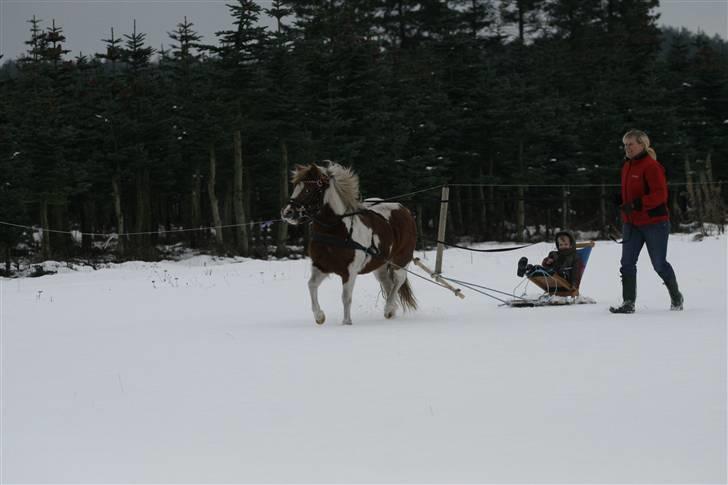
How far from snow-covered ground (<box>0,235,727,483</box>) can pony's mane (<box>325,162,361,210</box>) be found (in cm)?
161

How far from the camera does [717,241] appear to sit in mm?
19219

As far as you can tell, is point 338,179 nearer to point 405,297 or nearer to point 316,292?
point 316,292

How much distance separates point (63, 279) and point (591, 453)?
65.7ft

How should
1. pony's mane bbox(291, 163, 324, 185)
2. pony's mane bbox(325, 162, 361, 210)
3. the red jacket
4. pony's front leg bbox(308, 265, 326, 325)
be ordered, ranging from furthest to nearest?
1. pony's mane bbox(325, 162, 361, 210)
2. pony's mane bbox(291, 163, 324, 185)
3. pony's front leg bbox(308, 265, 326, 325)
4. the red jacket

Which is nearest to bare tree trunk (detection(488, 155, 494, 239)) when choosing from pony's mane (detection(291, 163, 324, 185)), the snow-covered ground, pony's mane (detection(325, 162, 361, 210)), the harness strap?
pony's mane (detection(325, 162, 361, 210))

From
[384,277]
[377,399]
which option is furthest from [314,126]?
[377,399]

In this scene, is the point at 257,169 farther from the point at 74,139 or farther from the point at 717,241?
the point at 717,241

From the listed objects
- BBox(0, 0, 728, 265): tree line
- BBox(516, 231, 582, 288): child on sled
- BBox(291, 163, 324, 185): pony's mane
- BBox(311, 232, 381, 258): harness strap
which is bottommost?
BBox(516, 231, 582, 288): child on sled

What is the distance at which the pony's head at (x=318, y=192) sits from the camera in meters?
9.70

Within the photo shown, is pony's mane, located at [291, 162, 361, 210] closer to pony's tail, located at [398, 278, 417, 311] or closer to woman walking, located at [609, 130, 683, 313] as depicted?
pony's tail, located at [398, 278, 417, 311]

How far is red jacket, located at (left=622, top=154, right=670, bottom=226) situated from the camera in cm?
915

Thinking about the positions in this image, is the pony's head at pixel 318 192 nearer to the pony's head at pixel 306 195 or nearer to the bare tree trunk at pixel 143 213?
the pony's head at pixel 306 195

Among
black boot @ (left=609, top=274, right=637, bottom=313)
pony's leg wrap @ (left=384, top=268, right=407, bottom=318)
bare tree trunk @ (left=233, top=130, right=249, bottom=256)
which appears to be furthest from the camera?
bare tree trunk @ (left=233, top=130, right=249, bottom=256)

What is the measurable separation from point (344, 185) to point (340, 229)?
2.31 feet
